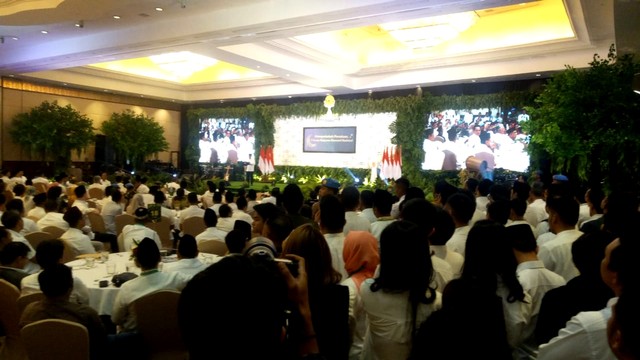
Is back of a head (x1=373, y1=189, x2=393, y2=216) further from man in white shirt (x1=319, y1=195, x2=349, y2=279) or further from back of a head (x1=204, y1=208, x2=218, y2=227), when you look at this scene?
back of a head (x1=204, y1=208, x2=218, y2=227)

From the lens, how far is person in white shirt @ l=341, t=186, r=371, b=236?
4945 mm

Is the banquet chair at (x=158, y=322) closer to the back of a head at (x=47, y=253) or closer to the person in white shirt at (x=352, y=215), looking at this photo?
the back of a head at (x=47, y=253)

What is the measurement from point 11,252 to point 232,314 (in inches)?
147

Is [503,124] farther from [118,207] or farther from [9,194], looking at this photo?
[9,194]

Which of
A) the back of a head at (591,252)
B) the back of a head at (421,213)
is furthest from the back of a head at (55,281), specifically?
the back of a head at (591,252)

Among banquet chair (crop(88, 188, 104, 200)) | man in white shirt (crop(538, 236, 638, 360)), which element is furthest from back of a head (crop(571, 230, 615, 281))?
banquet chair (crop(88, 188, 104, 200))

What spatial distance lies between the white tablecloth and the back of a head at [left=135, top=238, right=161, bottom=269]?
0.63 m

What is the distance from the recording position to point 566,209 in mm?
3596

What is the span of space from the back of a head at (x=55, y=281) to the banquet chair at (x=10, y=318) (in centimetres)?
72

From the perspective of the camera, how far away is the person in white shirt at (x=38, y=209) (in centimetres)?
705

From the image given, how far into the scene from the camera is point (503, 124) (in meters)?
13.5

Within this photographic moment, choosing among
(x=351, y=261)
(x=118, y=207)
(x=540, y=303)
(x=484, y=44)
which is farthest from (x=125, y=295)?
(x=484, y=44)

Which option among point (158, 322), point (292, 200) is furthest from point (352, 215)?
point (158, 322)

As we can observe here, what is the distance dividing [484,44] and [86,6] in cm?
960
